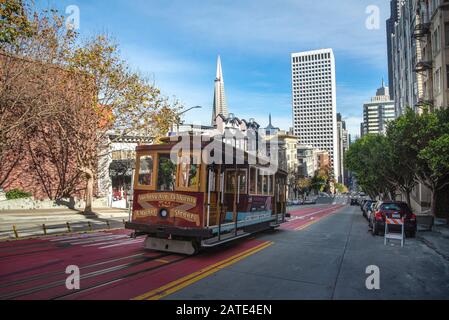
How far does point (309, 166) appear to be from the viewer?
150 m

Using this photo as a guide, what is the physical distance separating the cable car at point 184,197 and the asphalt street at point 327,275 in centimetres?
154

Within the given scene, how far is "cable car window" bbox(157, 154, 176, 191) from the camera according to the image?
34.7ft

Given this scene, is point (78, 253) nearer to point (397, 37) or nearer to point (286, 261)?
point (286, 261)

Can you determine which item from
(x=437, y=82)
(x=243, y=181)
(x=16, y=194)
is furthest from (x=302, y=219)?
(x=16, y=194)

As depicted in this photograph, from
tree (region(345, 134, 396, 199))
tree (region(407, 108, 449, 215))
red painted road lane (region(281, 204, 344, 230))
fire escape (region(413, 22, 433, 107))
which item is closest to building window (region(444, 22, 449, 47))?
fire escape (region(413, 22, 433, 107))

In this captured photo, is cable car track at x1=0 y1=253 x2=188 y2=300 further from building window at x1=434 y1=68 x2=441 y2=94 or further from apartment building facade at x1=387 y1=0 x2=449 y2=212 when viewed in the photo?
building window at x1=434 y1=68 x2=441 y2=94

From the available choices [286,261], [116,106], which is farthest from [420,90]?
[286,261]

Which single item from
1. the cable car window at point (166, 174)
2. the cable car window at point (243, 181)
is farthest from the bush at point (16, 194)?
the cable car window at point (243, 181)

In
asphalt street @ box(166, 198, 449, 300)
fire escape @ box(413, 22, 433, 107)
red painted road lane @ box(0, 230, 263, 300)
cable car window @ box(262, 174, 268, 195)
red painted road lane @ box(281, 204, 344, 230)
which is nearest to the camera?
red painted road lane @ box(0, 230, 263, 300)

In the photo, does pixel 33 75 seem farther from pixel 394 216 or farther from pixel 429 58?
pixel 429 58

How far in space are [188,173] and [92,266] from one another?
3.57 meters

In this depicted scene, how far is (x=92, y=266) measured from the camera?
8.87 meters

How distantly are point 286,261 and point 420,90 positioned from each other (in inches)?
1497

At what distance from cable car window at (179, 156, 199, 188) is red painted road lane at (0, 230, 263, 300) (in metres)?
2.14
